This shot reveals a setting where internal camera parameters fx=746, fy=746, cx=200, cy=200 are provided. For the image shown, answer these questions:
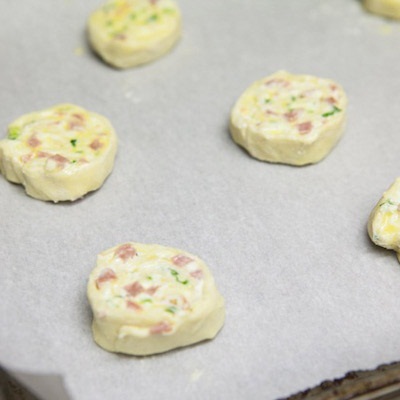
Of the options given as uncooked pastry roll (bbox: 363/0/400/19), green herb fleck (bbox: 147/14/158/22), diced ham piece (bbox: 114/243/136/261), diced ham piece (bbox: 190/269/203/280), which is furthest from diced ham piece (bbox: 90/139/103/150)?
uncooked pastry roll (bbox: 363/0/400/19)

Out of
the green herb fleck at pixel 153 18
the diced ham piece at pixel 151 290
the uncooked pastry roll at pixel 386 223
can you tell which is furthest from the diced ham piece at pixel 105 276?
the green herb fleck at pixel 153 18

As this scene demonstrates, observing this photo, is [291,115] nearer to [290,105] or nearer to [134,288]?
[290,105]

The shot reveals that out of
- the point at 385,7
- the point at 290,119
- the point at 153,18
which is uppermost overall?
the point at 385,7

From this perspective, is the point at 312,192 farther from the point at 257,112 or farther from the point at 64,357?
the point at 64,357

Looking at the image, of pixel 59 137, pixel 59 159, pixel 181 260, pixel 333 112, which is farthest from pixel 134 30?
pixel 181 260

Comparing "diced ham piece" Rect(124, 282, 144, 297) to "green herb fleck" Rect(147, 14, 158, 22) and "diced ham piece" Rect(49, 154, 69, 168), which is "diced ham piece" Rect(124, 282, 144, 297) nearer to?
"diced ham piece" Rect(49, 154, 69, 168)

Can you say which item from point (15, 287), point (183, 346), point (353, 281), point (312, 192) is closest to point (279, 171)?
point (312, 192)
